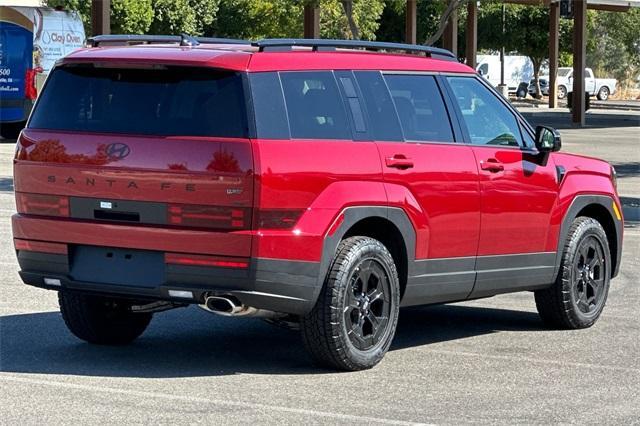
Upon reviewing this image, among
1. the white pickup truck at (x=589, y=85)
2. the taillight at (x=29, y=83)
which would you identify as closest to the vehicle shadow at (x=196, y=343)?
the taillight at (x=29, y=83)

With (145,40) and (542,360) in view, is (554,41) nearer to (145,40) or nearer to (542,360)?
(542,360)

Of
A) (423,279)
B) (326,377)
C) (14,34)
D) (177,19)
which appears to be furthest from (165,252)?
(177,19)

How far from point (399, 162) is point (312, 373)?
4.52 feet

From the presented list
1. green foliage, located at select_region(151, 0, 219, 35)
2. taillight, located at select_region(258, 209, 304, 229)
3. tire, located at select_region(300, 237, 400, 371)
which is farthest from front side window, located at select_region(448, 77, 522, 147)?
green foliage, located at select_region(151, 0, 219, 35)

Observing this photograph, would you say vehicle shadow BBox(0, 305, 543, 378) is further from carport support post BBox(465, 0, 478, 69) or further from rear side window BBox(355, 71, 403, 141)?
carport support post BBox(465, 0, 478, 69)

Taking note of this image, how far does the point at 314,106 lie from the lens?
8.73 meters

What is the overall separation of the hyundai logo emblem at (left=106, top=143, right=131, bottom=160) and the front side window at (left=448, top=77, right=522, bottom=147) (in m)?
2.43

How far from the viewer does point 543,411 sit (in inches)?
304

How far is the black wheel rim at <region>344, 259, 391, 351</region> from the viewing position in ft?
28.5

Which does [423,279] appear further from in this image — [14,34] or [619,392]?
[14,34]

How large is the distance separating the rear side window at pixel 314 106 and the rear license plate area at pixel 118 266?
107cm

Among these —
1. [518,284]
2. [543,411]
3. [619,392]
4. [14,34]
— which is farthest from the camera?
[14,34]

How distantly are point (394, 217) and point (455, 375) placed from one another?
1.00 meters

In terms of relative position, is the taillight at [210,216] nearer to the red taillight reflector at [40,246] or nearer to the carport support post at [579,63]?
the red taillight reflector at [40,246]
